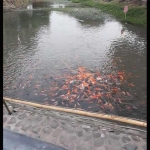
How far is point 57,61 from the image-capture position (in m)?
8.27

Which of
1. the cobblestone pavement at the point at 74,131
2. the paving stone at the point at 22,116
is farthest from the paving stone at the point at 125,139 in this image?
the paving stone at the point at 22,116

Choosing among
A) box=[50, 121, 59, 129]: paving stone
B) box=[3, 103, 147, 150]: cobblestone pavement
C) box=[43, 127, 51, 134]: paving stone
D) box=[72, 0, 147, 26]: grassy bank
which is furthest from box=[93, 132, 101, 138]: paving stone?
box=[72, 0, 147, 26]: grassy bank

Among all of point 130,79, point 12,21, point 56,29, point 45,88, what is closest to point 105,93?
point 130,79

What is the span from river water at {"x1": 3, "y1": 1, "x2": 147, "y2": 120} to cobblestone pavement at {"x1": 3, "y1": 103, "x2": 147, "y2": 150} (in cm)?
109

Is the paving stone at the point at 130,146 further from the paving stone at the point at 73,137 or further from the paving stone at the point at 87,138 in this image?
the paving stone at the point at 73,137

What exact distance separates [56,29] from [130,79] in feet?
30.4

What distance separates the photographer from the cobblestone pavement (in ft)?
11.1

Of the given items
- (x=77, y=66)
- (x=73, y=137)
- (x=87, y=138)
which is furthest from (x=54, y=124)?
(x=77, y=66)

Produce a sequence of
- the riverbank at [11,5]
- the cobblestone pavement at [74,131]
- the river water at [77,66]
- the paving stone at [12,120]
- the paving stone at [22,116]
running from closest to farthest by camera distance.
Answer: the cobblestone pavement at [74,131] < the paving stone at [12,120] < the paving stone at [22,116] < the river water at [77,66] < the riverbank at [11,5]

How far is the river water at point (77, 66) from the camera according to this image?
17.9 ft

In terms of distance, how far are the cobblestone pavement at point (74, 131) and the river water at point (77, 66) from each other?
1.09 meters

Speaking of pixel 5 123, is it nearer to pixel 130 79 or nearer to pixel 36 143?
pixel 36 143

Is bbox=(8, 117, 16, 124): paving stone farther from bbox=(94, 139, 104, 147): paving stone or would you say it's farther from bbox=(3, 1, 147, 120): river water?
bbox=(94, 139, 104, 147): paving stone

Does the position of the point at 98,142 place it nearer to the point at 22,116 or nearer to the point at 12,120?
the point at 22,116
